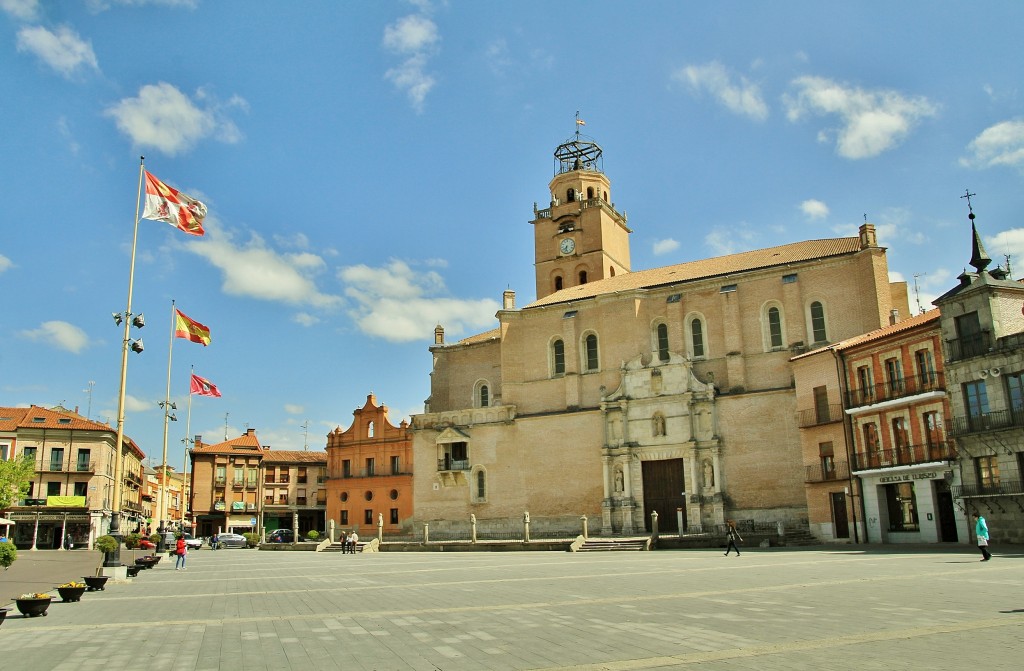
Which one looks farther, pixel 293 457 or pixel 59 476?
pixel 293 457

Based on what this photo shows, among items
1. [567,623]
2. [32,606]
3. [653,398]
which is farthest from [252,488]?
[567,623]

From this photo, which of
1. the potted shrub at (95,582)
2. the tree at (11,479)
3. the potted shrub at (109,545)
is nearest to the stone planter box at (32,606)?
the potted shrub at (95,582)

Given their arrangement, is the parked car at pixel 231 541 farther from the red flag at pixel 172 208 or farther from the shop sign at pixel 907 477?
the shop sign at pixel 907 477

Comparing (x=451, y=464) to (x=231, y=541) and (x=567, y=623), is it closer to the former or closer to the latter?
(x=231, y=541)

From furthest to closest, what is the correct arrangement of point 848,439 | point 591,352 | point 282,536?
1. point 282,536
2. point 591,352
3. point 848,439

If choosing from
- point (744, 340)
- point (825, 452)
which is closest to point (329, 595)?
point (825, 452)

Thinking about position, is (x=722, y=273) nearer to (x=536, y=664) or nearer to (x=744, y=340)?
(x=744, y=340)

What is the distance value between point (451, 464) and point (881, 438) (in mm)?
27485

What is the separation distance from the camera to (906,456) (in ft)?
114

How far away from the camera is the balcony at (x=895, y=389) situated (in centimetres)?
3360

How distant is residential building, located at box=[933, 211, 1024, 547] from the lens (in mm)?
29891

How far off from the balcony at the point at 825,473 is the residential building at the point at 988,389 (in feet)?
20.8

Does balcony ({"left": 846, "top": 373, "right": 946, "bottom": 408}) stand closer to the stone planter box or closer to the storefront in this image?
the storefront

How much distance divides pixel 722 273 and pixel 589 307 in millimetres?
8461
